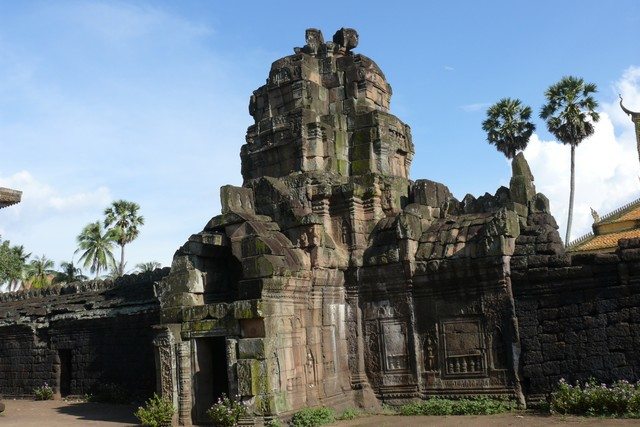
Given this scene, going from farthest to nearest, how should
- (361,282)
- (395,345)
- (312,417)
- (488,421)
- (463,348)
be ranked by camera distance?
(361,282) < (395,345) < (463,348) < (312,417) < (488,421)

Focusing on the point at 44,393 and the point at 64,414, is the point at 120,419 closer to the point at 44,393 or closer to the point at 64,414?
the point at 64,414

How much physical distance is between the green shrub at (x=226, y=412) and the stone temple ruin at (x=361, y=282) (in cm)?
24

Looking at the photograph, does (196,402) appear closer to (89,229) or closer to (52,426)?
(52,426)

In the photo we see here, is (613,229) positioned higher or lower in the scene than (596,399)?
higher

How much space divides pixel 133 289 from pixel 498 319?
36.3 feet

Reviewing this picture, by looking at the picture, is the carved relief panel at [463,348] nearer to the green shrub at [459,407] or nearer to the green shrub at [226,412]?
the green shrub at [459,407]

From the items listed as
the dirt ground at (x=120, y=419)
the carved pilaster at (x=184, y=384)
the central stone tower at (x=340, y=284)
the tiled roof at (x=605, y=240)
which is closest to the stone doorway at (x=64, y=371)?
the dirt ground at (x=120, y=419)

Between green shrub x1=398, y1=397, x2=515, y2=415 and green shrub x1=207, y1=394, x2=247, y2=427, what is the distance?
3114mm

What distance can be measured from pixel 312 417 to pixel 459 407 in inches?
103

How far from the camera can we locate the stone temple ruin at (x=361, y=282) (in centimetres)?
1102

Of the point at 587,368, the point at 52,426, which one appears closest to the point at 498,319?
the point at 587,368

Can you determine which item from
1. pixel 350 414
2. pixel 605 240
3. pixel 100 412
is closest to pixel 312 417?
pixel 350 414

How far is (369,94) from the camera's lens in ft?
49.3

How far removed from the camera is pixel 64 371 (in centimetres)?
1895
